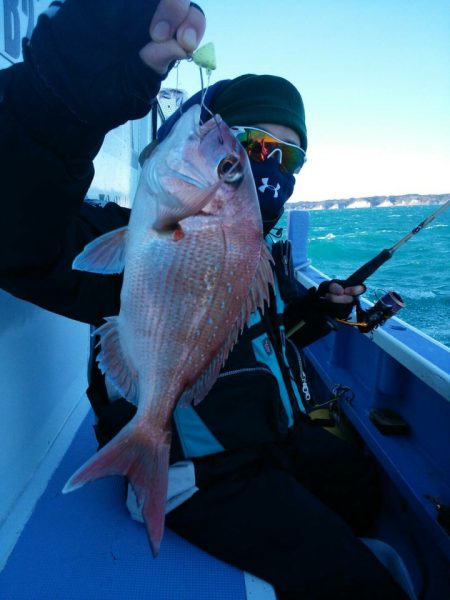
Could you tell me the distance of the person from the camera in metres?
1.00

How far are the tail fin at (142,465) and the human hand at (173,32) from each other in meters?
0.99

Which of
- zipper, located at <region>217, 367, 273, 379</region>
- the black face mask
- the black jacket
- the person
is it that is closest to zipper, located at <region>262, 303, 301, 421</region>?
the person

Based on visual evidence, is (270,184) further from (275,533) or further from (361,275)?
(275,533)

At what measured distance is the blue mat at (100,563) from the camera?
1.37 metres

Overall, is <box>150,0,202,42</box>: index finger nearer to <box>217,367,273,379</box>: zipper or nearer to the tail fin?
the tail fin

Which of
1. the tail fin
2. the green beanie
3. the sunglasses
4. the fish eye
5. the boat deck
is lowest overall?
the boat deck

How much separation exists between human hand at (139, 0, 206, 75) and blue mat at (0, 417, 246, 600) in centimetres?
162

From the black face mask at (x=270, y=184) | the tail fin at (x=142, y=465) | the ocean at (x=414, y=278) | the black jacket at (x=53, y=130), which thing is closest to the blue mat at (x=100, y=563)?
the tail fin at (x=142, y=465)

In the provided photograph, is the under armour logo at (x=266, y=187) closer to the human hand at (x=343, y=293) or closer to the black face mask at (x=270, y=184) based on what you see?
the black face mask at (x=270, y=184)

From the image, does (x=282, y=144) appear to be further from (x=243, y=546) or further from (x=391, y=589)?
(x=391, y=589)

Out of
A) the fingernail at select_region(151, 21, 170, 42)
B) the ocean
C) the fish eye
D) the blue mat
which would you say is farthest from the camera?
the ocean

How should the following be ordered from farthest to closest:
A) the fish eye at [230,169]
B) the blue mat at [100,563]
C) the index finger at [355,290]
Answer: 1. the index finger at [355,290]
2. the blue mat at [100,563]
3. the fish eye at [230,169]

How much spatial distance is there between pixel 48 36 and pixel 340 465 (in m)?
2.20

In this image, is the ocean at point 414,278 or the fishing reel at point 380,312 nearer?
the fishing reel at point 380,312
